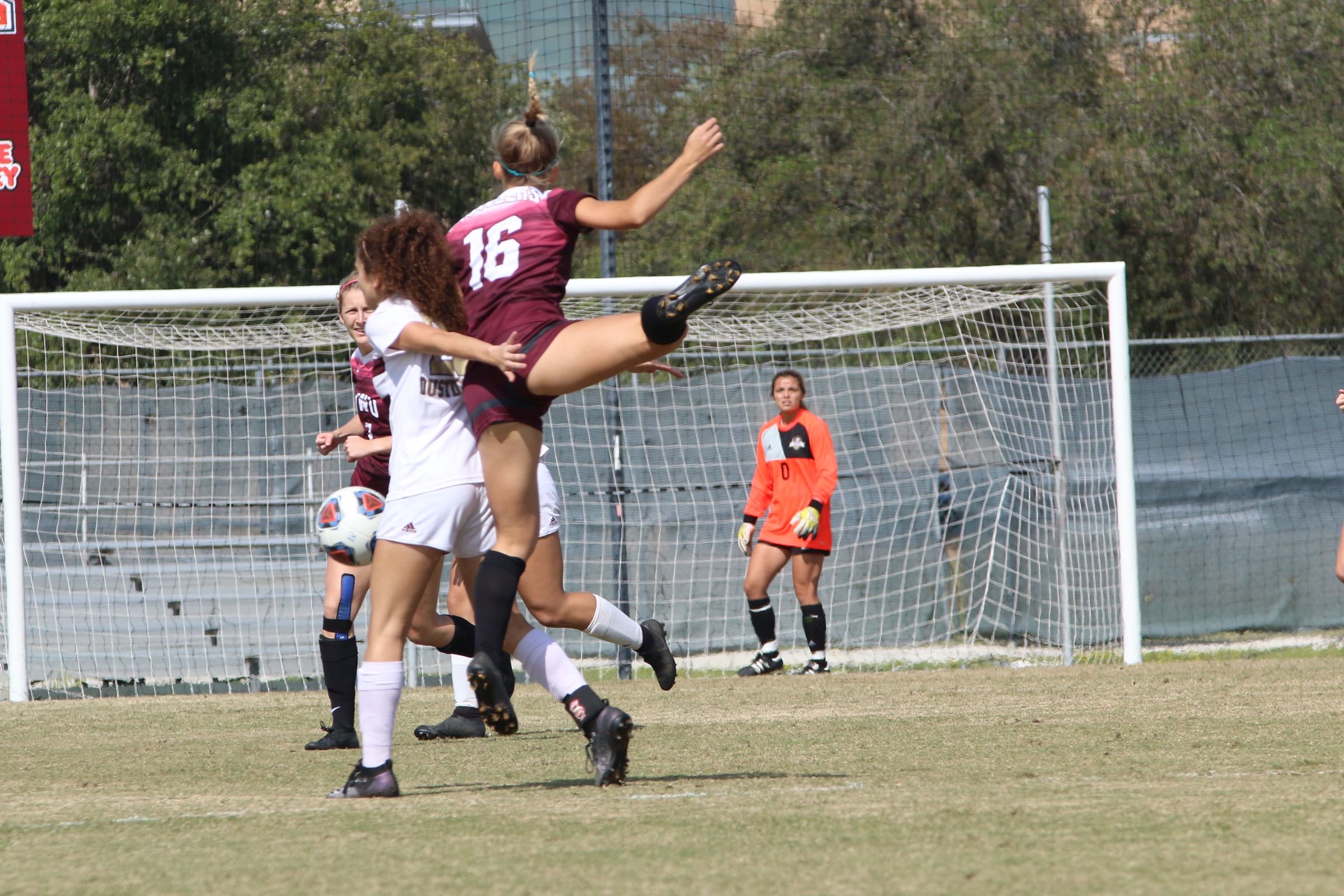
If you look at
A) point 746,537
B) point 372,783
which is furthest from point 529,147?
point 746,537

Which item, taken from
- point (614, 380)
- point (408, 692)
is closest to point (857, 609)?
point (614, 380)

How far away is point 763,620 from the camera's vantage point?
9055 mm

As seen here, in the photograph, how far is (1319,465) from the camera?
10.7 metres

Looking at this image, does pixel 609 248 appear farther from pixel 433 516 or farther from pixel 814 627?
pixel 433 516

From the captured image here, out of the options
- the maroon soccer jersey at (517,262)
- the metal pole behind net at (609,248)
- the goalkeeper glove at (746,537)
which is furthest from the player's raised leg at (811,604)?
the maroon soccer jersey at (517,262)

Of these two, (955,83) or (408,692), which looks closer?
(408,692)

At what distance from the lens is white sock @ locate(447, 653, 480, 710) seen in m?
6.04

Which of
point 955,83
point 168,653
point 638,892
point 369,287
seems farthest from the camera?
point 955,83

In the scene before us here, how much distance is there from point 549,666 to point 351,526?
1.26 m

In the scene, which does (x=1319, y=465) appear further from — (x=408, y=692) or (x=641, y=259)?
(x=641, y=259)

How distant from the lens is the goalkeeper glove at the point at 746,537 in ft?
A: 29.7

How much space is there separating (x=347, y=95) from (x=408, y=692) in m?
15.7

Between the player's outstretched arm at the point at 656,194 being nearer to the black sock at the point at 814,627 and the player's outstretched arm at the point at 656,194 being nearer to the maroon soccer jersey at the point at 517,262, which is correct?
the maroon soccer jersey at the point at 517,262

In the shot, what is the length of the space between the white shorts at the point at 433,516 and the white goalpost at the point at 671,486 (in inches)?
195
